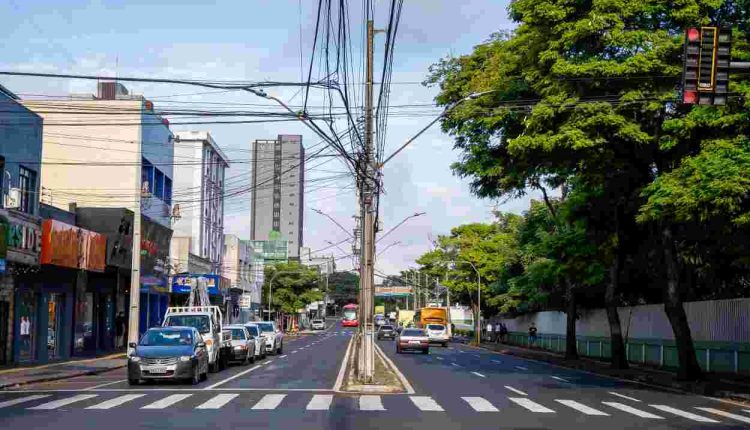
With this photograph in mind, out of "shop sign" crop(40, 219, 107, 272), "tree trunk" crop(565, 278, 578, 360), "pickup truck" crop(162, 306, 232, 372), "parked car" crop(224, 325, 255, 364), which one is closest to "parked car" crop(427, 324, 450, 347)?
"tree trunk" crop(565, 278, 578, 360)

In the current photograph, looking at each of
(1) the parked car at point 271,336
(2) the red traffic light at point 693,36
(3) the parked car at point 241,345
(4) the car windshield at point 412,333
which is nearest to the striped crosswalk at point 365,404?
(2) the red traffic light at point 693,36

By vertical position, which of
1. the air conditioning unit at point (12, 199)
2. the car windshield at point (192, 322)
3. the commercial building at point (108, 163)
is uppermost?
the commercial building at point (108, 163)

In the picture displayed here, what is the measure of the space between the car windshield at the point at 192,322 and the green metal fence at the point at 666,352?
17.4 m

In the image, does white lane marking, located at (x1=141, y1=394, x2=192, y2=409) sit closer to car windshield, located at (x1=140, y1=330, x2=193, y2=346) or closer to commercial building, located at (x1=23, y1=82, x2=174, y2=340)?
car windshield, located at (x1=140, y1=330, x2=193, y2=346)

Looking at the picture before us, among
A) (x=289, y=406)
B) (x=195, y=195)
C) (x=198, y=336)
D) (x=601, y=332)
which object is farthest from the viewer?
(x=195, y=195)

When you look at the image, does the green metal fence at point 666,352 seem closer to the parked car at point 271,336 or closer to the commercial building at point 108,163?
the parked car at point 271,336

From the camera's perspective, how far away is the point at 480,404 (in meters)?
20.0

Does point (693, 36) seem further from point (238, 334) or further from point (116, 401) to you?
point (238, 334)

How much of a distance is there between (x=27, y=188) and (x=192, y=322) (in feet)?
28.0

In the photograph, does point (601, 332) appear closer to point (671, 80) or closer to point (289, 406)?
point (671, 80)

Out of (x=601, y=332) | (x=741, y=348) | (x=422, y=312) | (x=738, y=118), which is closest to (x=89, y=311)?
(x=601, y=332)

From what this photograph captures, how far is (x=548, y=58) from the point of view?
2523 centimetres

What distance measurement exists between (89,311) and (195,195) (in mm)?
29750

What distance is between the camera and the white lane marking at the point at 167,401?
18.5 meters
